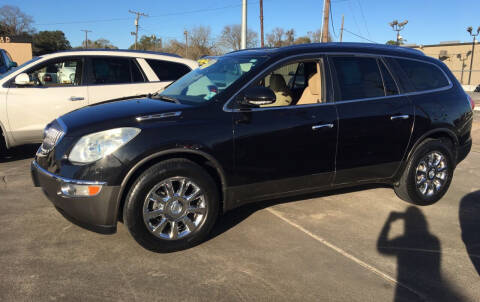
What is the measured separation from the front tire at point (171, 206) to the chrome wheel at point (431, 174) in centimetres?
266

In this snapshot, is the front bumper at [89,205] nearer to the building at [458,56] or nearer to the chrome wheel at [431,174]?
the chrome wheel at [431,174]

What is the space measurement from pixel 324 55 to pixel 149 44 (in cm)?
8724

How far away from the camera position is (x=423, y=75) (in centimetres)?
453

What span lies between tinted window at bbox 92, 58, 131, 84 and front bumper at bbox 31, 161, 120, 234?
359cm

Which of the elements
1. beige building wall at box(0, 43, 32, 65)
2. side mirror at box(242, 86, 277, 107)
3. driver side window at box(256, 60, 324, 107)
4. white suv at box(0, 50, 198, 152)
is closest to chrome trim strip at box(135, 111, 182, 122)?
side mirror at box(242, 86, 277, 107)

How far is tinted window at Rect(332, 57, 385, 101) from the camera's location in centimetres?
397

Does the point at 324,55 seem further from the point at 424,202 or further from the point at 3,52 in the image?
the point at 3,52

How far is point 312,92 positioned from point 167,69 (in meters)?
3.51

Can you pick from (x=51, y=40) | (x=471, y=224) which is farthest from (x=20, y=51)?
(x=471, y=224)

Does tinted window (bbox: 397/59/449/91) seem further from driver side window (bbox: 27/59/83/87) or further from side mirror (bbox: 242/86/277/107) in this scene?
driver side window (bbox: 27/59/83/87)

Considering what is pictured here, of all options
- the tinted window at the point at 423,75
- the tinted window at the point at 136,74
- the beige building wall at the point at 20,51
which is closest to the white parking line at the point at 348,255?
the tinted window at the point at 423,75

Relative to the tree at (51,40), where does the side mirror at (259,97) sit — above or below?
below

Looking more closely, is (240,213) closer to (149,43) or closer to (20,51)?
(20,51)

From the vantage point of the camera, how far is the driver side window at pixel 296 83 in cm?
396
